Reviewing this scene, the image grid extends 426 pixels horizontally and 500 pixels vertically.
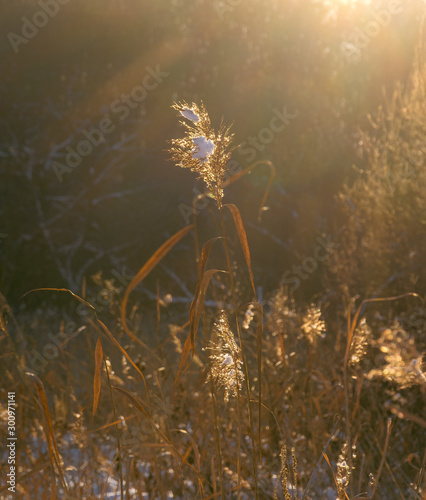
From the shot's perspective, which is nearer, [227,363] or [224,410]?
[227,363]

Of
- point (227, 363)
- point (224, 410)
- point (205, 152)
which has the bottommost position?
point (227, 363)

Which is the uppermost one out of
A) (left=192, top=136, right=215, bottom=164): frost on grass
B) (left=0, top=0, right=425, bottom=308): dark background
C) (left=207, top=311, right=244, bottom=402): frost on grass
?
(left=0, top=0, right=425, bottom=308): dark background

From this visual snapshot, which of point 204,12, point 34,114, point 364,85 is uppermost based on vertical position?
point 204,12

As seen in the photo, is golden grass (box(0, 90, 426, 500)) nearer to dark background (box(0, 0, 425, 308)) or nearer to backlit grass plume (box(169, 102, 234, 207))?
backlit grass plume (box(169, 102, 234, 207))

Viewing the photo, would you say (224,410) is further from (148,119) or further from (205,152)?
(148,119)

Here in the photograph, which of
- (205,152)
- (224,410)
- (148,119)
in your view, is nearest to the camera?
(205,152)

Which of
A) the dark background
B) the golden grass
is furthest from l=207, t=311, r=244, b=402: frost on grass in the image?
the dark background

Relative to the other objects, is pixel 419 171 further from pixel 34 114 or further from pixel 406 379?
pixel 34 114

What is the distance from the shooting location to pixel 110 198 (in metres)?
11.6

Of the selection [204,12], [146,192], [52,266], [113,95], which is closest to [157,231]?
[146,192]

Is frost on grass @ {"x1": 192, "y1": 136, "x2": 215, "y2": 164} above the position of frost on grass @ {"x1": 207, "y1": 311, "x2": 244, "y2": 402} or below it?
above

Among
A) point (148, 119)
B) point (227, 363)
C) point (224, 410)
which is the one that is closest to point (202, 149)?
point (227, 363)

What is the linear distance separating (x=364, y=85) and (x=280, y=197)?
11.3 ft

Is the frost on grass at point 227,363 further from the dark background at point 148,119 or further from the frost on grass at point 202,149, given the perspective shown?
the dark background at point 148,119
